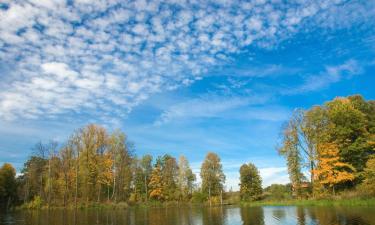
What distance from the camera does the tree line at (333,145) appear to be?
4734 centimetres

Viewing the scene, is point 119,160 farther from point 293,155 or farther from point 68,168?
point 293,155

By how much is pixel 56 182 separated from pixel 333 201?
5915 cm

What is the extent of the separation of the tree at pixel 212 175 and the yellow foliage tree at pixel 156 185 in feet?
38.4

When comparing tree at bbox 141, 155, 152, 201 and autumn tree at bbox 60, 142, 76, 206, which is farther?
tree at bbox 141, 155, 152, 201

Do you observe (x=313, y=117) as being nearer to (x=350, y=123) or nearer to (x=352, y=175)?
(x=350, y=123)

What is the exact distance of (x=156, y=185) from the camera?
3401 inches

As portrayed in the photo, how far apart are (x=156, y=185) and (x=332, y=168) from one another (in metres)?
49.8

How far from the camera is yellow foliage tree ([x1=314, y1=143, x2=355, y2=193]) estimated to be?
47.0m

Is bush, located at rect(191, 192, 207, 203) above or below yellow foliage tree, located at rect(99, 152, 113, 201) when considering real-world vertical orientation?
below

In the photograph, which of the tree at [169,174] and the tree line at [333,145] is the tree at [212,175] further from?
the tree line at [333,145]

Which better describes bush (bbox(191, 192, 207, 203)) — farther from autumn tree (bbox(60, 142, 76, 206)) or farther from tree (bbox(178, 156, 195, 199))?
autumn tree (bbox(60, 142, 76, 206))

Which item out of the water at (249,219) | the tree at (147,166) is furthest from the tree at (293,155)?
the tree at (147,166)

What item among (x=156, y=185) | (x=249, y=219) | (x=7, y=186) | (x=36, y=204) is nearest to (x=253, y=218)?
(x=249, y=219)

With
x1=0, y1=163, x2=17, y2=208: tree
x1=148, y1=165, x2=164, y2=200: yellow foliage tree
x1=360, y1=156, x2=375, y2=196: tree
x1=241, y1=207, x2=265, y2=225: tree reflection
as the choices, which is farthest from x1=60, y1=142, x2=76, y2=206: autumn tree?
x1=360, y1=156, x2=375, y2=196: tree
